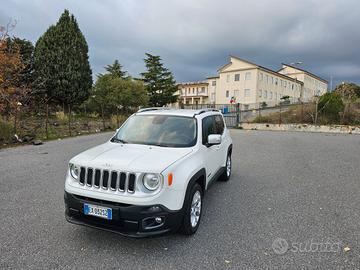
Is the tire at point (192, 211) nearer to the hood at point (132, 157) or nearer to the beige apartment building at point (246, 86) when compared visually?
the hood at point (132, 157)

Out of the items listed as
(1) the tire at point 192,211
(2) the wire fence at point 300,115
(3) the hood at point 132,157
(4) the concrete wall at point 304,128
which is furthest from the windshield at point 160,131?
(4) the concrete wall at point 304,128

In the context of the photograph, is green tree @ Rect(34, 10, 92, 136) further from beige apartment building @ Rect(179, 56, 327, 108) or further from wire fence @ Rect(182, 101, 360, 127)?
beige apartment building @ Rect(179, 56, 327, 108)

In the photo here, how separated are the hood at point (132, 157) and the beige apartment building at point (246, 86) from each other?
3923 cm

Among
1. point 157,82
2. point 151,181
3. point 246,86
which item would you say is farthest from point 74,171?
point 246,86

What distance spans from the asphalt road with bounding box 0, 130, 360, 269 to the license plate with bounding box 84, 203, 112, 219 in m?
0.48

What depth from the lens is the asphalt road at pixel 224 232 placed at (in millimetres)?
2904

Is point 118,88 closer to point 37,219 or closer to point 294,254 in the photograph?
point 37,219

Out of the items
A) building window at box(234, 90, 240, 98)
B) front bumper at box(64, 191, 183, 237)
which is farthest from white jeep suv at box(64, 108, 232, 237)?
building window at box(234, 90, 240, 98)

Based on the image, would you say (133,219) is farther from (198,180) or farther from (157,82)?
(157,82)

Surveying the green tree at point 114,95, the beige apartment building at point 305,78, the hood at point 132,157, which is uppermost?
the beige apartment building at point 305,78

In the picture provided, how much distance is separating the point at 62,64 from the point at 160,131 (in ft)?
69.7

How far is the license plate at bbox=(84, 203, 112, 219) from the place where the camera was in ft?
9.61

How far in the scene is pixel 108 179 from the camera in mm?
3008

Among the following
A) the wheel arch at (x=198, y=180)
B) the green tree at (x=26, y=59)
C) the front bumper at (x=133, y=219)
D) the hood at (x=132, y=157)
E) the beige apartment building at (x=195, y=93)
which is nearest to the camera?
the front bumper at (x=133, y=219)
